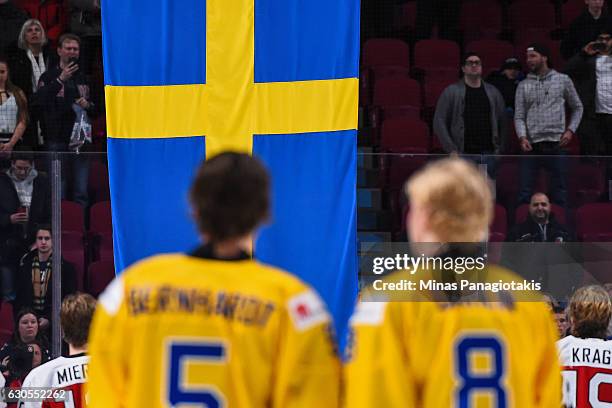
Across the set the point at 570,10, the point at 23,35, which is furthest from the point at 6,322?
the point at 570,10

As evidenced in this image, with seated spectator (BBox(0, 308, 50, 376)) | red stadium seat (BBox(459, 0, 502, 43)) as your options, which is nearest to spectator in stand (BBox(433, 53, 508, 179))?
red stadium seat (BBox(459, 0, 502, 43))

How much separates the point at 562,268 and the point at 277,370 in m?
3.33

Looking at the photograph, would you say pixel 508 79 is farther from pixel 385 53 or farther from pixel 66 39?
pixel 66 39

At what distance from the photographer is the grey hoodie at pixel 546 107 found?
779 cm

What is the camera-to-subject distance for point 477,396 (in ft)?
8.84

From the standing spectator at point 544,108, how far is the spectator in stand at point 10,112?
10.6 ft

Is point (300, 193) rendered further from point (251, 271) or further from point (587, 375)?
point (251, 271)

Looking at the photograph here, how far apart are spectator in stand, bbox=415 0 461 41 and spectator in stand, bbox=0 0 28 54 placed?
3.25m

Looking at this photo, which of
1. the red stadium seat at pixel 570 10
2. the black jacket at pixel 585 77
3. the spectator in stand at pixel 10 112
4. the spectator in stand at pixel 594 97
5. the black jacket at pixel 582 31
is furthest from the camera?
the red stadium seat at pixel 570 10

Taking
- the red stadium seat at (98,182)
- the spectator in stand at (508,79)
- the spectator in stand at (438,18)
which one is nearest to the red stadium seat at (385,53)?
the spectator in stand at (438,18)

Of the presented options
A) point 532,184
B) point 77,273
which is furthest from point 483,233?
point 77,273

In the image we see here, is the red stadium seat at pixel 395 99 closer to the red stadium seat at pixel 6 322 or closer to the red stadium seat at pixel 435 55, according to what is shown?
the red stadium seat at pixel 435 55

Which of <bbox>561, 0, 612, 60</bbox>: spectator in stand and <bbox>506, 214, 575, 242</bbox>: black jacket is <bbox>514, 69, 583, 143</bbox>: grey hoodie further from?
<bbox>506, 214, 575, 242</bbox>: black jacket

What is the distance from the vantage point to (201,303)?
2.54 m
